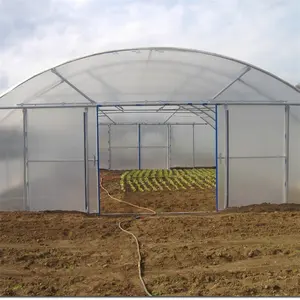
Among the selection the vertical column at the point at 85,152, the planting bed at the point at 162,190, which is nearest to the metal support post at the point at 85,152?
the vertical column at the point at 85,152

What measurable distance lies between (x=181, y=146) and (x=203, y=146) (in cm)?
109

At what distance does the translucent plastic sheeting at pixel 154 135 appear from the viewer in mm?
20578

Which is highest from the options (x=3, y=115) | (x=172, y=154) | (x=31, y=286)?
(x=3, y=115)

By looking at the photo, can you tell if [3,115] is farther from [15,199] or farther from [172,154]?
[172,154]

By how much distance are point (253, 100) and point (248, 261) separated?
5.43 m

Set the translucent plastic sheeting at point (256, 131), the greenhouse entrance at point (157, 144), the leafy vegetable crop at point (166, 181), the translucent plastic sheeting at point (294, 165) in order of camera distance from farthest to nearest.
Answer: the greenhouse entrance at point (157, 144) → the leafy vegetable crop at point (166, 181) → the translucent plastic sheeting at point (294, 165) → the translucent plastic sheeting at point (256, 131)

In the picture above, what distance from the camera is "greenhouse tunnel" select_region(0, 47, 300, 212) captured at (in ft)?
32.9

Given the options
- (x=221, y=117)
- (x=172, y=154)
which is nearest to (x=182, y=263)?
(x=221, y=117)

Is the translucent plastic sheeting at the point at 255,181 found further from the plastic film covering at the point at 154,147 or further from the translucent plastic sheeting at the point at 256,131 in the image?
the plastic film covering at the point at 154,147

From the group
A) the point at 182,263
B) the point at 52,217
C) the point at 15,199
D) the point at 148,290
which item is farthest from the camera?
the point at 15,199

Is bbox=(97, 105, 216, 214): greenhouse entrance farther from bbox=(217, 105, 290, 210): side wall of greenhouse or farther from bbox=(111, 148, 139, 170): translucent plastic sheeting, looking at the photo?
bbox=(217, 105, 290, 210): side wall of greenhouse

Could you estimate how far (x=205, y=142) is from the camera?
2045 cm

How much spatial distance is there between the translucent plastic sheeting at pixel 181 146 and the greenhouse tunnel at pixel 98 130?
9137mm

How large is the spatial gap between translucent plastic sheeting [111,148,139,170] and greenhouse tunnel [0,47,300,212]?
365 inches
